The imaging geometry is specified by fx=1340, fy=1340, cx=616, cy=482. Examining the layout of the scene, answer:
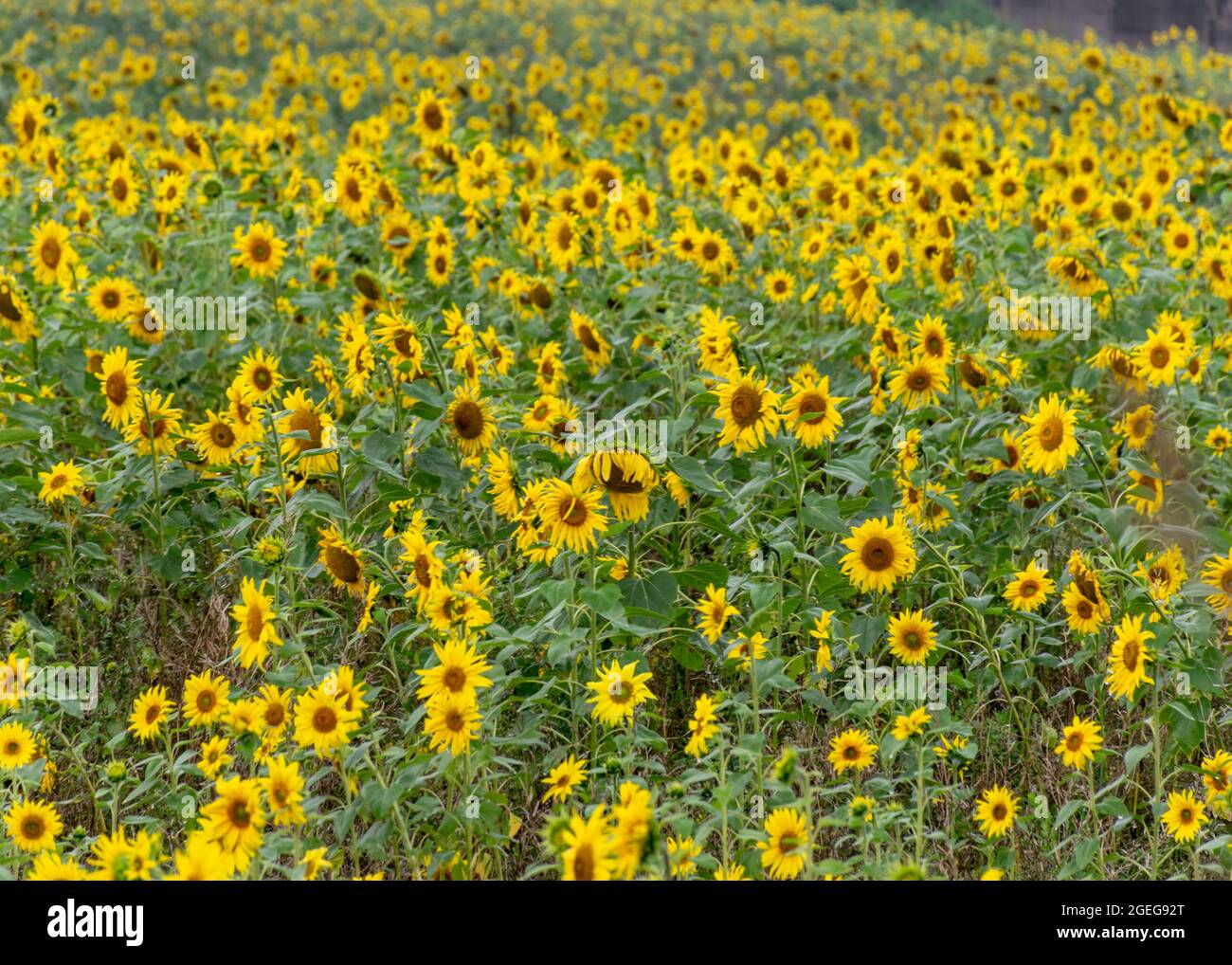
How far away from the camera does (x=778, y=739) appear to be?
151 inches

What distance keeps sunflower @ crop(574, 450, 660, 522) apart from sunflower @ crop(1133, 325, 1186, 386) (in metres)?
1.93

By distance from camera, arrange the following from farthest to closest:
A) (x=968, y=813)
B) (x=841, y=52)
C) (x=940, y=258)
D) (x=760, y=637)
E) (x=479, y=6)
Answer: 1. (x=479, y=6)
2. (x=841, y=52)
3. (x=940, y=258)
4. (x=968, y=813)
5. (x=760, y=637)

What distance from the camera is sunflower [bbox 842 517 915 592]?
360cm

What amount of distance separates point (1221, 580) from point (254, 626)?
2569mm

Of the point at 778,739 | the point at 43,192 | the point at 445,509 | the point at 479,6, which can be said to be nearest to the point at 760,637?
the point at 778,739

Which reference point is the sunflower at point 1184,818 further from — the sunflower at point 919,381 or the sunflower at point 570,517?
the sunflower at point 919,381

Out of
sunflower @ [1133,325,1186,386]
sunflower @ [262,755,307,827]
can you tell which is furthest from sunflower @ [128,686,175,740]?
sunflower @ [1133,325,1186,386]

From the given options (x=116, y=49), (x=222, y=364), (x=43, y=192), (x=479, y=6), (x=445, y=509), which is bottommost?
(x=445, y=509)

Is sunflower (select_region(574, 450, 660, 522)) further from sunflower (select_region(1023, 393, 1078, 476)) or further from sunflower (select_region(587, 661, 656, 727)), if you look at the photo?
sunflower (select_region(1023, 393, 1078, 476))

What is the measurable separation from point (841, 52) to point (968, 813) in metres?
14.5

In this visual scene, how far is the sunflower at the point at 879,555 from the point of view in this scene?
3.60 metres

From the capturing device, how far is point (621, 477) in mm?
3439

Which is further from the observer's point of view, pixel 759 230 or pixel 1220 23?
pixel 1220 23
